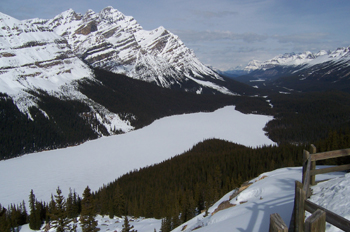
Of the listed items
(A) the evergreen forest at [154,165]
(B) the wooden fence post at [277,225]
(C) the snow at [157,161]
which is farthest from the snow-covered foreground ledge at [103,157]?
(B) the wooden fence post at [277,225]

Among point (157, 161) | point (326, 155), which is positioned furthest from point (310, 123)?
point (326, 155)

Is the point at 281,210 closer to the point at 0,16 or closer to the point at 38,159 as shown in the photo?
the point at 38,159

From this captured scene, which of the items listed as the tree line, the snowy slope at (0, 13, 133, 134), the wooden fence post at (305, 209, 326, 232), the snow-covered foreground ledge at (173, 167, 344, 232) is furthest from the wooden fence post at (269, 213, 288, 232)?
the snowy slope at (0, 13, 133, 134)

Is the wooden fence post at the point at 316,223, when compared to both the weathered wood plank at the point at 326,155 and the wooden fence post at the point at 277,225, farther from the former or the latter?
the weathered wood plank at the point at 326,155

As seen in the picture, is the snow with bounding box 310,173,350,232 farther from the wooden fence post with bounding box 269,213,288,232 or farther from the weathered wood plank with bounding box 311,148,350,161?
the wooden fence post with bounding box 269,213,288,232

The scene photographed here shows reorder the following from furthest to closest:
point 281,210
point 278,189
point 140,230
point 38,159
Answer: point 38,159, point 140,230, point 278,189, point 281,210

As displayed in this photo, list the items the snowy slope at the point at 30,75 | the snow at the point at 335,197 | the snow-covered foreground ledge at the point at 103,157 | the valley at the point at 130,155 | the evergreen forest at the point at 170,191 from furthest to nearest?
the snowy slope at the point at 30,75, the snow-covered foreground ledge at the point at 103,157, the evergreen forest at the point at 170,191, the valley at the point at 130,155, the snow at the point at 335,197

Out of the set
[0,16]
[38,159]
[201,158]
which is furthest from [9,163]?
[0,16]
